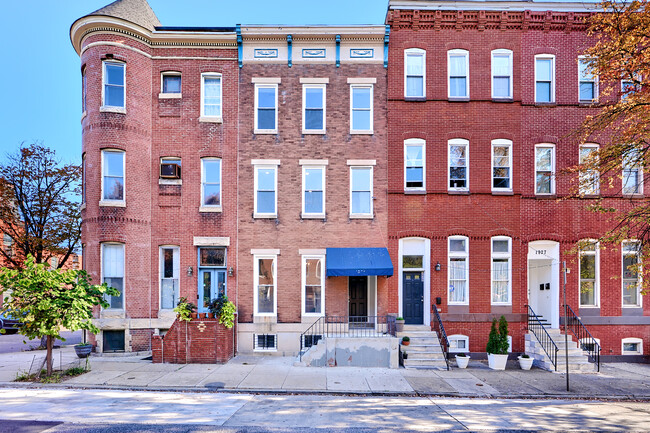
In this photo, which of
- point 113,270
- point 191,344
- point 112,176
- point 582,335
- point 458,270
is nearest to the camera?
point 191,344

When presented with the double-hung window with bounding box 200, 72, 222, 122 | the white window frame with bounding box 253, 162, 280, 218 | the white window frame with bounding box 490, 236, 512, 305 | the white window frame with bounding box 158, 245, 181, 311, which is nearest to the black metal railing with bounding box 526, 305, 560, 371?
the white window frame with bounding box 490, 236, 512, 305

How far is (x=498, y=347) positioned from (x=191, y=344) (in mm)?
10418

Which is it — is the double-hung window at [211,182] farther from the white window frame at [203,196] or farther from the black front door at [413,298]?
the black front door at [413,298]

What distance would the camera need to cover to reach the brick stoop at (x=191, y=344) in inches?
522

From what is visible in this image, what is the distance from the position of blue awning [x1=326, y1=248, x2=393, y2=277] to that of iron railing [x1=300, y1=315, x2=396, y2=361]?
174 centimetres

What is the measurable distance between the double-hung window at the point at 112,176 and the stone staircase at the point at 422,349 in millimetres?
11791

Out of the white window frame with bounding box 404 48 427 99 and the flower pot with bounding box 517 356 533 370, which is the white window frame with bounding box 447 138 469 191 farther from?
the flower pot with bounding box 517 356 533 370

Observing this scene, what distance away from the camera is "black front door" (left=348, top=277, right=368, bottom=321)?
610 inches

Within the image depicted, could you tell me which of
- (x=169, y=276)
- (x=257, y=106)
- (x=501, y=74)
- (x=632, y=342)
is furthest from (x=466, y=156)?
(x=169, y=276)

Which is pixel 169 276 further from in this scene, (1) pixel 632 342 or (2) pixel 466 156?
(1) pixel 632 342

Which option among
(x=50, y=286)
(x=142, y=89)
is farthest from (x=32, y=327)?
(x=142, y=89)

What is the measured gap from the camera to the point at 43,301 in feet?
35.5

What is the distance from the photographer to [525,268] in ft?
49.8

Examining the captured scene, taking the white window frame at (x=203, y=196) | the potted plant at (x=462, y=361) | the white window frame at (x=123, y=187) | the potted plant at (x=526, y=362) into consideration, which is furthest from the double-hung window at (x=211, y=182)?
the potted plant at (x=526, y=362)
